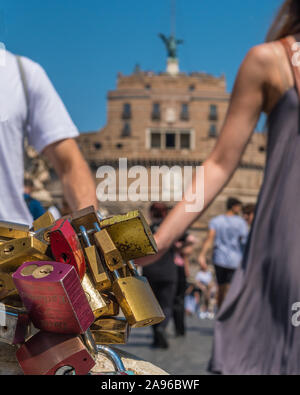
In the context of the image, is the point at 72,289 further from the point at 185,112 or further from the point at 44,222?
the point at 185,112

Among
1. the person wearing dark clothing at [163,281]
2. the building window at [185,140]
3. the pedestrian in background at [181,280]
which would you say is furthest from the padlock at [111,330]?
the building window at [185,140]

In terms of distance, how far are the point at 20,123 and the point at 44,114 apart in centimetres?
8

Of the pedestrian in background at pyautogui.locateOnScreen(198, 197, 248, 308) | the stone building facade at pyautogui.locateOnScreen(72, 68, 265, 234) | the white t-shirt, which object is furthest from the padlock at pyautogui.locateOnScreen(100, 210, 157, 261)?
the stone building facade at pyautogui.locateOnScreen(72, 68, 265, 234)

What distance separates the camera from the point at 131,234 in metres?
0.87

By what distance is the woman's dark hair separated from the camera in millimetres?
1566

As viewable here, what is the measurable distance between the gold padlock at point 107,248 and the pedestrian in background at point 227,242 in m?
4.93

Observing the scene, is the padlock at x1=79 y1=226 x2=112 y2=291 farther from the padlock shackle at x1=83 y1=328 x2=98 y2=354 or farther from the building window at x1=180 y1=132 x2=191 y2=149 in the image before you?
the building window at x1=180 y1=132 x2=191 y2=149

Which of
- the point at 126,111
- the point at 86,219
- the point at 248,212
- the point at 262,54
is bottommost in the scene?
the point at 248,212

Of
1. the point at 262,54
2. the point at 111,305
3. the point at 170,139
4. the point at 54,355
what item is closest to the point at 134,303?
the point at 111,305

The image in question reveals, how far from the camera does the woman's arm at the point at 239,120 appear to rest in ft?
4.88

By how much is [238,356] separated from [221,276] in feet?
14.6

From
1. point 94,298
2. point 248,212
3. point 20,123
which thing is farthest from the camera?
point 248,212

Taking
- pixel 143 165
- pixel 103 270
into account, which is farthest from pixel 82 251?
pixel 143 165

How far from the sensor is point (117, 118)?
44.2 m
